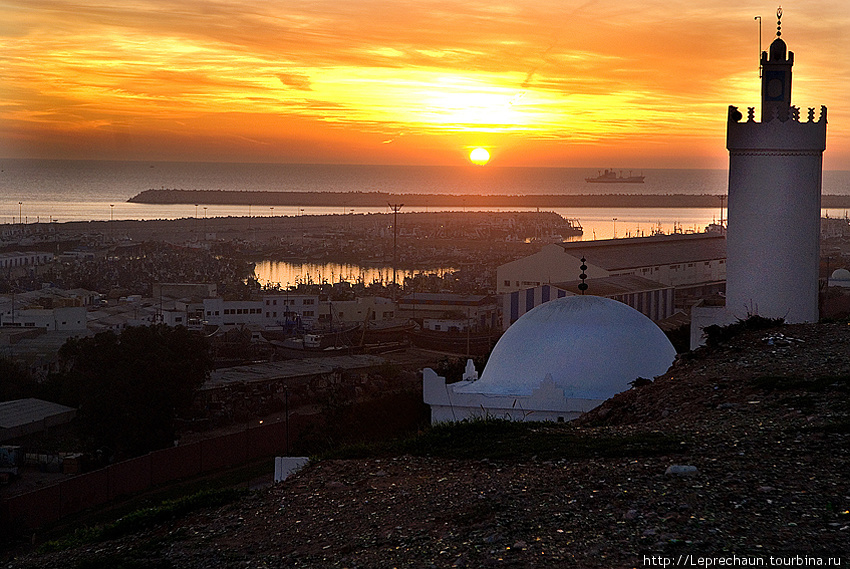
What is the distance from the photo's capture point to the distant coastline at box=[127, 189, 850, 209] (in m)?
137

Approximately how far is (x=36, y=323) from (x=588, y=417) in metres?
22.7

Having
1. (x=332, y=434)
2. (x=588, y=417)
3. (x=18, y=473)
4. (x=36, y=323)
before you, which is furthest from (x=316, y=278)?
(x=588, y=417)

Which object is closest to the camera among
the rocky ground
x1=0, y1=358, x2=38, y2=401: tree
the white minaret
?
the rocky ground

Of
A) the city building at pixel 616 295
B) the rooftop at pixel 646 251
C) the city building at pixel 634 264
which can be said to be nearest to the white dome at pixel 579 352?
the city building at pixel 616 295

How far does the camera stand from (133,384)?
16.1 meters

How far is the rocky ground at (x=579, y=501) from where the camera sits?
4277 millimetres

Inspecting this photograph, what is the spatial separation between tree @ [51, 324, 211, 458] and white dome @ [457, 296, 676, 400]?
25.3ft

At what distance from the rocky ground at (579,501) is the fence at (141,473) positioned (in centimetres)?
641

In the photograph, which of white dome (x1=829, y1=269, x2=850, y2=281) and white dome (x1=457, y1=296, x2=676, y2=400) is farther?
white dome (x1=829, y1=269, x2=850, y2=281)

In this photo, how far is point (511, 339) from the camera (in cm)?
1001

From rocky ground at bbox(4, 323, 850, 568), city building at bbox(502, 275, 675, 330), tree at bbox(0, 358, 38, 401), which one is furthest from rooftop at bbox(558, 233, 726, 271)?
rocky ground at bbox(4, 323, 850, 568)

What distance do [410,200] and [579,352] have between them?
132176 mm

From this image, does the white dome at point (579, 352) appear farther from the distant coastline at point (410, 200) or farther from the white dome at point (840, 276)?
the distant coastline at point (410, 200)

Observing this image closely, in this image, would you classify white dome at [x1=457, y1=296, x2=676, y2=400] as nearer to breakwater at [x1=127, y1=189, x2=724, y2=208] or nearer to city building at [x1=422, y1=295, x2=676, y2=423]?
city building at [x1=422, y1=295, x2=676, y2=423]
